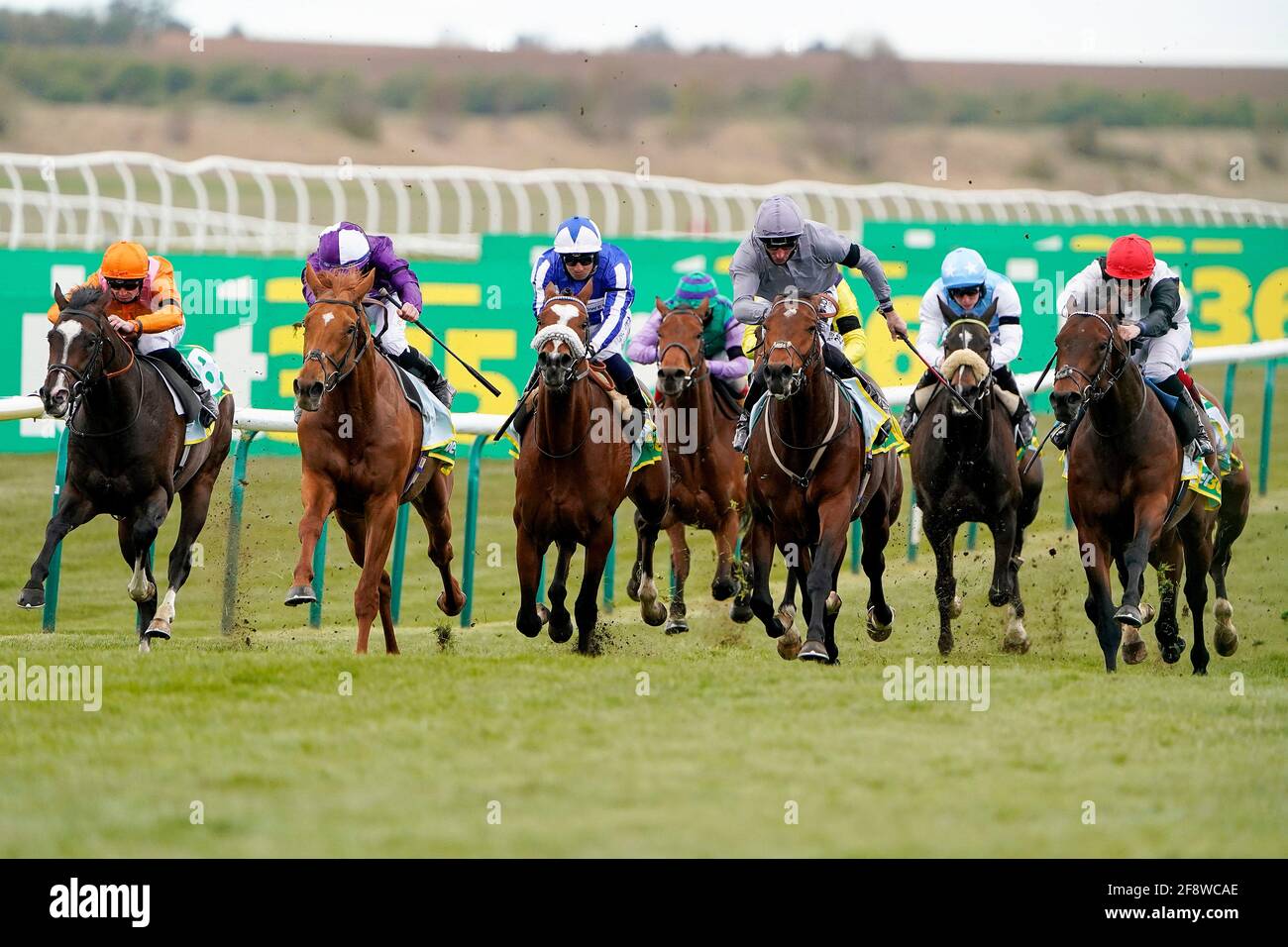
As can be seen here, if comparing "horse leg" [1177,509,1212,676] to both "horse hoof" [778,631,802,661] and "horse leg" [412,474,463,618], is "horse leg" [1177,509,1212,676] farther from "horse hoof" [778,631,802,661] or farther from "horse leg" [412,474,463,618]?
"horse leg" [412,474,463,618]

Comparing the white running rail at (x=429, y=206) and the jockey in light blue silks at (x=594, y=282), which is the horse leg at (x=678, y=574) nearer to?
the jockey in light blue silks at (x=594, y=282)

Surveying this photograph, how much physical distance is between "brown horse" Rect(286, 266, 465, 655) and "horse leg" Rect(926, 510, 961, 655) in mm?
2609

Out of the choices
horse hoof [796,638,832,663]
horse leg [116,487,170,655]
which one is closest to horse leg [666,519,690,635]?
horse hoof [796,638,832,663]

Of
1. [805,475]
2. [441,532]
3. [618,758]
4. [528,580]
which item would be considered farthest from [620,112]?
[618,758]

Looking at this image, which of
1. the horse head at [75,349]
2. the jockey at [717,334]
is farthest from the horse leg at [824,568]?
the horse head at [75,349]

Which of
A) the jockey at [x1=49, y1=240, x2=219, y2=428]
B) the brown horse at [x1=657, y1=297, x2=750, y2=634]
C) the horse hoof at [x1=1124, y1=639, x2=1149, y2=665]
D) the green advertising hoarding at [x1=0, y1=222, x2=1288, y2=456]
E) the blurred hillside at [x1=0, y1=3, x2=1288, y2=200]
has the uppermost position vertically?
the blurred hillside at [x1=0, y1=3, x2=1288, y2=200]

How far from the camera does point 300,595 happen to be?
8109 millimetres

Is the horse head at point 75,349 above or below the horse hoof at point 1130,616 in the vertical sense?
above

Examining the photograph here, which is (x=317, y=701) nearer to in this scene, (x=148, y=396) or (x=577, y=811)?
(x=577, y=811)

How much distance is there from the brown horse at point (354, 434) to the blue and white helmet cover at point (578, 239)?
982mm

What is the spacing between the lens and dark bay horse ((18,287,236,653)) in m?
8.66

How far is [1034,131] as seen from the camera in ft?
150

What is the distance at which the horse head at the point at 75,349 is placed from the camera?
8320mm

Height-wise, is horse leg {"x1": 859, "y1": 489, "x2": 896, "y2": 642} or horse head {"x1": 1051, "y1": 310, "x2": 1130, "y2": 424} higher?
horse head {"x1": 1051, "y1": 310, "x2": 1130, "y2": 424}
